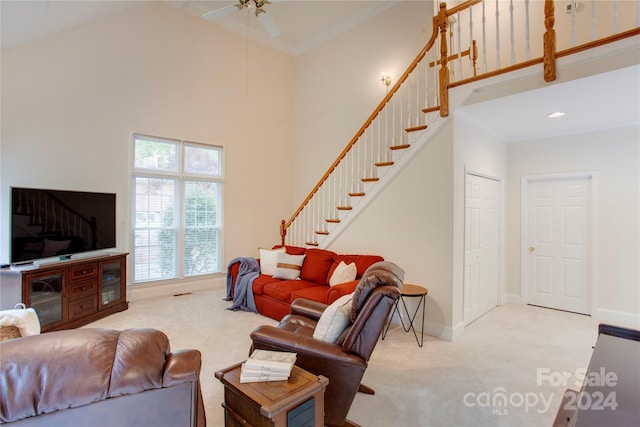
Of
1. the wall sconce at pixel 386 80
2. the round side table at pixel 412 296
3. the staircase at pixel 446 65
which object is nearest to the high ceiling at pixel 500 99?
the staircase at pixel 446 65

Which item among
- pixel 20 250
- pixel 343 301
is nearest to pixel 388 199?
pixel 343 301

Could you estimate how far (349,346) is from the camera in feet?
6.16

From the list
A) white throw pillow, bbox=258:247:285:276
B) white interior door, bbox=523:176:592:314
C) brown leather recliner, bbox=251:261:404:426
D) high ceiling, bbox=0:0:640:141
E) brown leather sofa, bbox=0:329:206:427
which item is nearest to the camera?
brown leather sofa, bbox=0:329:206:427

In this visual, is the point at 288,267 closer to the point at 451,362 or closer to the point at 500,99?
the point at 451,362

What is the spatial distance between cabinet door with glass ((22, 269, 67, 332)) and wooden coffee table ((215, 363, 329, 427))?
3.15 m

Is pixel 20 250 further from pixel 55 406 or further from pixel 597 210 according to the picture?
pixel 597 210

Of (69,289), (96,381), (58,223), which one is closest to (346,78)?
(58,223)

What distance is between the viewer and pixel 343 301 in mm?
2156

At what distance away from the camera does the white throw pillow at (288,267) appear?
445cm

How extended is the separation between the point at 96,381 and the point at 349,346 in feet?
4.27

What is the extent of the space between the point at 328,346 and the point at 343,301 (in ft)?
1.11

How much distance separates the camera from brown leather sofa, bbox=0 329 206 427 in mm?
913

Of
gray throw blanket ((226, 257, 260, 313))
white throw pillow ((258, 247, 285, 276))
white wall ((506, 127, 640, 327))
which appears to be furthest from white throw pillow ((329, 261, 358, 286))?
white wall ((506, 127, 640, 327))

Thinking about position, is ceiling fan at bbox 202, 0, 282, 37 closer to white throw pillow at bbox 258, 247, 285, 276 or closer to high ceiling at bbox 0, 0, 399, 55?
high ceiling at bbox 0, 0, 399, 55
